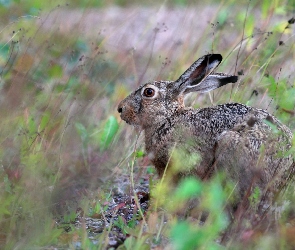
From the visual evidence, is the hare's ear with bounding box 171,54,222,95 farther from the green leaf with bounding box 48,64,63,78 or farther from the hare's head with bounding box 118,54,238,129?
the green leaf with bounding box 48,64,63,78

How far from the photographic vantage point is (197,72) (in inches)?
219

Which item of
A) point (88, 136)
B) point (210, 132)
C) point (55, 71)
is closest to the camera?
point (210, 132)

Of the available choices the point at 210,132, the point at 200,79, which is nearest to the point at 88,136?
the point at 200,79

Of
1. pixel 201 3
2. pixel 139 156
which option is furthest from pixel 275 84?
pixel 201 3

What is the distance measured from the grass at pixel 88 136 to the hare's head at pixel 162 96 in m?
0.20

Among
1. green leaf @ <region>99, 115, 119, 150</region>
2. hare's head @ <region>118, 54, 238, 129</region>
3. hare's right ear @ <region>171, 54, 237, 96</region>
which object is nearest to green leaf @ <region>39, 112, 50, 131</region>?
green leaf @ <region>99, 115, 119, 150</region>

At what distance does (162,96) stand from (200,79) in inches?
13.1

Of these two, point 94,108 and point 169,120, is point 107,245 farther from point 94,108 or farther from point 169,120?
point 94,108

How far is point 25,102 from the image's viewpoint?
531 cm

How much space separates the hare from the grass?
0.62 feet

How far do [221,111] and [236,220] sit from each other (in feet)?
4.43

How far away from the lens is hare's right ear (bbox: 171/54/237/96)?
5477 millimetres

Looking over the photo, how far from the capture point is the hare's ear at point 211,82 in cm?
562

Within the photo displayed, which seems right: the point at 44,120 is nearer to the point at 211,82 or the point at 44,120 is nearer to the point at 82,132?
the point at 82,132
